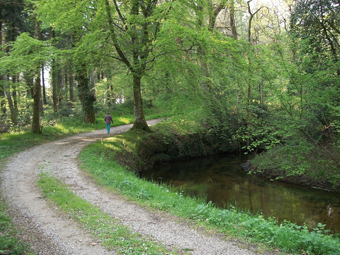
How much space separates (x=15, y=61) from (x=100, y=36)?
13.5 feet

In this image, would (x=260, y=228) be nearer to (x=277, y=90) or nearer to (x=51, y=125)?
(x=277, y=90)

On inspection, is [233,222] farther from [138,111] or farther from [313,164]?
[138,111]

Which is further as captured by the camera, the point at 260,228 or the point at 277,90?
the point at 277,90

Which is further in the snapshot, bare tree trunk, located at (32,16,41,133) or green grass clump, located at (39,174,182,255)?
bare tree trunk, located at (32,16,41,133)

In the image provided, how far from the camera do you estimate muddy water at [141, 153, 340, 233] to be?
376 inches

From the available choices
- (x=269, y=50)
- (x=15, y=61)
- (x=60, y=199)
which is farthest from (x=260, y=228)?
(x=15, y=61)

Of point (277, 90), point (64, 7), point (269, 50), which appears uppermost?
point (64, 7)

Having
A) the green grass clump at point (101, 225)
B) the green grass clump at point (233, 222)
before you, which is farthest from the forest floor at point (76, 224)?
the green grass clump at point (233, 222)

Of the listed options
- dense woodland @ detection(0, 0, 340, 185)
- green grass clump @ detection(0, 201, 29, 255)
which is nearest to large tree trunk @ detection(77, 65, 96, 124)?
dense woodland @ detection(0, 0, 340, 185)

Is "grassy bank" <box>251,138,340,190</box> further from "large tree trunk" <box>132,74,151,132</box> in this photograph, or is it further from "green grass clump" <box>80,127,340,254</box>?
"large tree trunk" <box>132,74,151,132</box>

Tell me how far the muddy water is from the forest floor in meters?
4.05

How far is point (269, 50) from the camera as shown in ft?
32.8

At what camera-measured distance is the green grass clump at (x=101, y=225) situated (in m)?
4.66

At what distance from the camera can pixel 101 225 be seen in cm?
548
